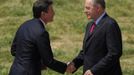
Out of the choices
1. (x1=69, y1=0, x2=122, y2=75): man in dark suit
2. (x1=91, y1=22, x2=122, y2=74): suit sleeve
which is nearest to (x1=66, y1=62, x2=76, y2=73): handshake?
(x1=69, y1=0, x2=122, y2=75): man in dark suit

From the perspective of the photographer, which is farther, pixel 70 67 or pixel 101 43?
pixel 70 67

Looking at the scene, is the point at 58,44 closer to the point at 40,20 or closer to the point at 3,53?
the point at 3,53

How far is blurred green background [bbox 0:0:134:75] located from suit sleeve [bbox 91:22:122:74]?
6126 millimetres

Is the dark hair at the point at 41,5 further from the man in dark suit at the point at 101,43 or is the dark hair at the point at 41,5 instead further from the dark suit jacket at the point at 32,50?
the man in dark suit at the point at 101,43

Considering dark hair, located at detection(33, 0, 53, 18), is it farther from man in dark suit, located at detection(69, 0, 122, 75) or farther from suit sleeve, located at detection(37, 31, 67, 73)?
man in dark suit, located at detection(69, 0, 122, 75)

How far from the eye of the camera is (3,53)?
15.2 m

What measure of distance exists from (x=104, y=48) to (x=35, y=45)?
0.92 m

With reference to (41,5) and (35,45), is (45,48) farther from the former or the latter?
(41,5)

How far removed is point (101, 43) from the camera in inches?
254

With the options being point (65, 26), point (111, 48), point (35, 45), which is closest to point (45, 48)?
point (35, 45)

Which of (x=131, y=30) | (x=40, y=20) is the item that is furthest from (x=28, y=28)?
(x=131, y=30)

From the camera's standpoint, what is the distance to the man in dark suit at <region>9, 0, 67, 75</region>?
647 cm

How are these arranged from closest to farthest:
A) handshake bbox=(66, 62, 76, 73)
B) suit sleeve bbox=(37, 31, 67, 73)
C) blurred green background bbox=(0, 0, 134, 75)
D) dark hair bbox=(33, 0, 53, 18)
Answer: suit sleeve bbox=(37, 31, 67, 73), dark hair bbox=(33, 0, 53, 18), handshake bbox=(66, 62, 76, 73), blurred green background bbox=(0, 0, 134, 75)

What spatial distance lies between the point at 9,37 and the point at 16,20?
111 inches
